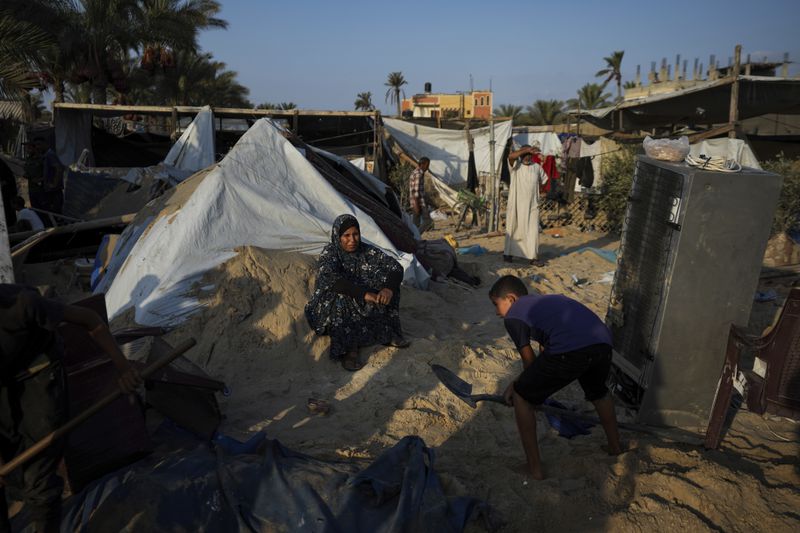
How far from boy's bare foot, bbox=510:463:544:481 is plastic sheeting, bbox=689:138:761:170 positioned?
753 centimetres

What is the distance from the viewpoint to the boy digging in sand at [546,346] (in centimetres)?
296

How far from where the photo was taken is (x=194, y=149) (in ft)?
35.1

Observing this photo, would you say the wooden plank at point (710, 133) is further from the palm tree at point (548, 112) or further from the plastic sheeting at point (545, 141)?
the palm tree at point (548, 112)

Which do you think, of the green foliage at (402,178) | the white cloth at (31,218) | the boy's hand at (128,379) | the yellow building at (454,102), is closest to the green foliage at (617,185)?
the green foliage at (402,178)

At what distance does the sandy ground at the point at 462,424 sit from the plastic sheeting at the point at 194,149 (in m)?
5.74

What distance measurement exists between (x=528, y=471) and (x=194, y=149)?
9.33 m

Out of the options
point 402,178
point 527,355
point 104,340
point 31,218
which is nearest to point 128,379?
point 104,340

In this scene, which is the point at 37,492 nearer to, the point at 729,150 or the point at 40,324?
the point at 40,324

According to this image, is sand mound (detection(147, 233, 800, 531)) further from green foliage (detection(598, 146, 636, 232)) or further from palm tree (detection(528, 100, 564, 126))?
palm tree (detection(528, 100, 564, 126))

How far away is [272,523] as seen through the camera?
245 cm

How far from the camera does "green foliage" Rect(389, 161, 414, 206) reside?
14602mm

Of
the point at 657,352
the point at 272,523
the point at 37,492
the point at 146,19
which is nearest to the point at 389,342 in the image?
the point at 657,352

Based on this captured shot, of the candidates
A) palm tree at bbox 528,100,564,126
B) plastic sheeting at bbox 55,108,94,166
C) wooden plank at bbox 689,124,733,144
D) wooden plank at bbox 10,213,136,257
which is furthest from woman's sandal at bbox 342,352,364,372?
palm tree at bbox 528,100,564,126

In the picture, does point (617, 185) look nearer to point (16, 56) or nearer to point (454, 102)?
point (16, 56)
